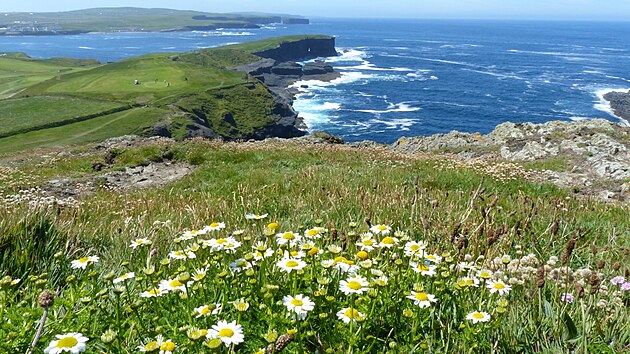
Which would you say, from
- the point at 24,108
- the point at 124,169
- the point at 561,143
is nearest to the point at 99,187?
the point at 124,169

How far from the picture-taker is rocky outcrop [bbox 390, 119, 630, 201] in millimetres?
17312

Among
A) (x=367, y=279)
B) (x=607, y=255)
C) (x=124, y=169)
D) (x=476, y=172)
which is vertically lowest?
(x=124, y=169)

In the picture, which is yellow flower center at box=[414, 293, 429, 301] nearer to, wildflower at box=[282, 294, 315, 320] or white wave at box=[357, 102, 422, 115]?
wildflower at box=[282, 294, 315, 320]

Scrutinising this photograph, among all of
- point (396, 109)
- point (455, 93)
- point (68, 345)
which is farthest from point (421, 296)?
point (455, 93)

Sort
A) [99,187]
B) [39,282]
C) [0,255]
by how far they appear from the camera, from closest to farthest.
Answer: [39,282]
[0,255]
[99,187]

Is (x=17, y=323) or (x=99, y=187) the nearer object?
(x=17, y=323)

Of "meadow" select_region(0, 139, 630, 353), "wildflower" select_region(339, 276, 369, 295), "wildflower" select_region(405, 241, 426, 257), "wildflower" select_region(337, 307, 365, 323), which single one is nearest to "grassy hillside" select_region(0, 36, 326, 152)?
"meadow" select_region(0, 139, 630, 353)

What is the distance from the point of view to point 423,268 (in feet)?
10.2

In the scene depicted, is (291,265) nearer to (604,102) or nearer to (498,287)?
(498,287)

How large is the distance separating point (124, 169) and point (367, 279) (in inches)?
799

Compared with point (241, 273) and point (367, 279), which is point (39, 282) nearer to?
point (241, 273)

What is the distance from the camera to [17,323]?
8.84 ft

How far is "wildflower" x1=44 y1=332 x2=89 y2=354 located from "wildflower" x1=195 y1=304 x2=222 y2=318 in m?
0.61

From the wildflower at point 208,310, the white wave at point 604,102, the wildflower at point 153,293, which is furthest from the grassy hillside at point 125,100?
the wildflower at point 208,310
